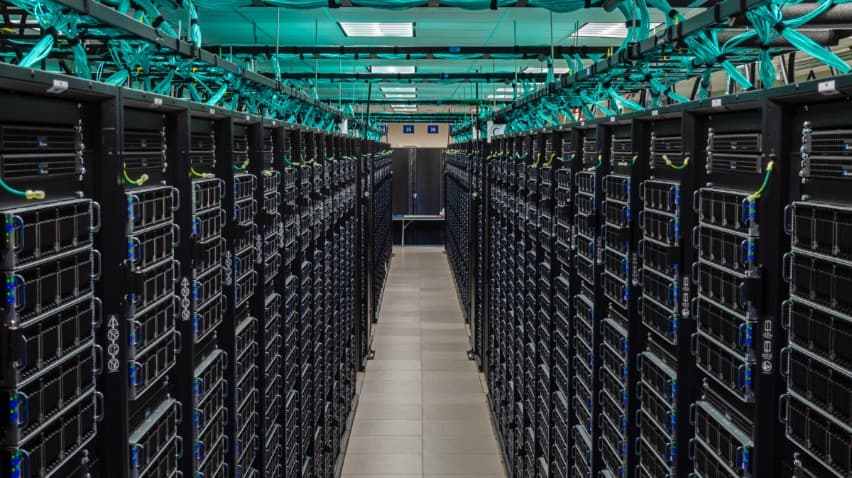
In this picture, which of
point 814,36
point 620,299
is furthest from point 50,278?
point 814,36

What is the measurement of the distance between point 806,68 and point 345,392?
7.88m

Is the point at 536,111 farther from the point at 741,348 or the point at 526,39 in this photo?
the point at 741,348

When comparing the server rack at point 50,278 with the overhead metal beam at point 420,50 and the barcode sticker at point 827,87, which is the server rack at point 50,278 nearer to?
the barcode sticker at point 827,87

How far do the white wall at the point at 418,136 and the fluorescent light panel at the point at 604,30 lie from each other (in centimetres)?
2578

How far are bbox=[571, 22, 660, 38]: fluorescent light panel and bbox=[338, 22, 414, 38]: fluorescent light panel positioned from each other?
2.15 m

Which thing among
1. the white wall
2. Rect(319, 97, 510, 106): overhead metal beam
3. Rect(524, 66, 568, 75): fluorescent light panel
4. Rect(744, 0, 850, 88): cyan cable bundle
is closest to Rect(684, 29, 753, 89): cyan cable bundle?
Rect(744, 0, 850, 88): cyan cable bundle

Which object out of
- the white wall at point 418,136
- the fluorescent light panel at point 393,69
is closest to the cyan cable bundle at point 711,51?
the fluorescent light panel at point 393,69

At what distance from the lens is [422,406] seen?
11.0m

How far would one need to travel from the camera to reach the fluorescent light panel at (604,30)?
991 cm

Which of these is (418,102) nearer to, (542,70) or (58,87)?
(542,70)

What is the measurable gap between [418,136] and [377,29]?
2625 centimetres

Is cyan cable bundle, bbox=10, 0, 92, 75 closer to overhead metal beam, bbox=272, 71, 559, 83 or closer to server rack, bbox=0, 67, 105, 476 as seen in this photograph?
server rack, bbox=0, 67, 105, 476

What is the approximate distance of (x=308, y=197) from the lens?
260 inches

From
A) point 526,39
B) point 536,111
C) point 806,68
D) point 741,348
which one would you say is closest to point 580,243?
point 741,348
